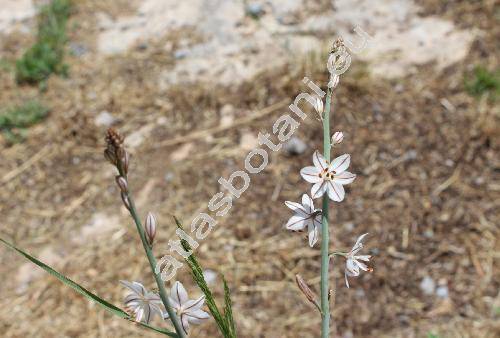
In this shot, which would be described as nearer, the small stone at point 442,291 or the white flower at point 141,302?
the white flower at point 141,302

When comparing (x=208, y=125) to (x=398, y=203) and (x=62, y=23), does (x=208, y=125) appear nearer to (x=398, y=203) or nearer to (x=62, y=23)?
(x=398, y=203)

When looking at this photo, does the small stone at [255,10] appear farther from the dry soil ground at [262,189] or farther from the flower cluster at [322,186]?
the flower cluster at [322,186]

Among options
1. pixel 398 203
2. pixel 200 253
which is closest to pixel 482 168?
pixel 398 203

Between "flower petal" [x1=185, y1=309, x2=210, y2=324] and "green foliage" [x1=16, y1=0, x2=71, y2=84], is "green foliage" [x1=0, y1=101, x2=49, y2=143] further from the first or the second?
"flower petal" [x1=185, y1=309, x2=210, y2=324]

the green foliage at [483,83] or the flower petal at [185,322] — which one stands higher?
the flower petal at [185,322]

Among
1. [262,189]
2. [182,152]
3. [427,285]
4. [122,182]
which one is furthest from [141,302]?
[182,152]

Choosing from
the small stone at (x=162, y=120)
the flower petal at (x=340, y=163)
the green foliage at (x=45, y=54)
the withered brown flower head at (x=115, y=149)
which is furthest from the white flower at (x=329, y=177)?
the green foliage at (x=45, y=54)
